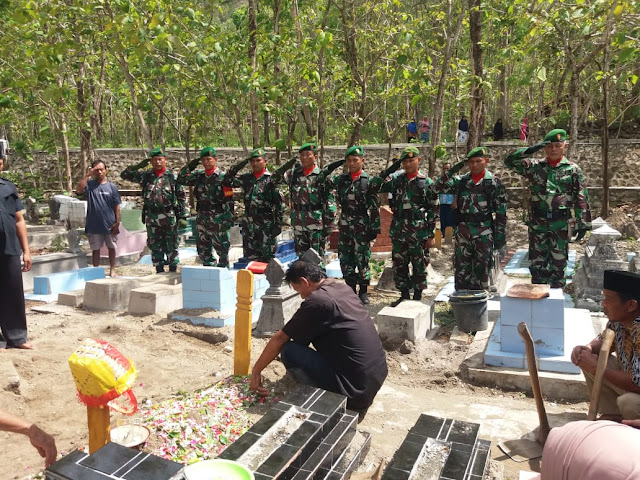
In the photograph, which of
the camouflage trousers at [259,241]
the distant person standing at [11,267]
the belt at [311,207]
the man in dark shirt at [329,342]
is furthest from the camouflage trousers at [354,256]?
the distant person standing at [11,267]

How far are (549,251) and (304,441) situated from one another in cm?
470

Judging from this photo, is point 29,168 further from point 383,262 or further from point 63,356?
point 63,356

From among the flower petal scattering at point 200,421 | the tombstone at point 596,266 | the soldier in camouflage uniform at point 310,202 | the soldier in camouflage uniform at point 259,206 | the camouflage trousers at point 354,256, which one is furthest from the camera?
the soldier in camouflage uniform at point 259,206

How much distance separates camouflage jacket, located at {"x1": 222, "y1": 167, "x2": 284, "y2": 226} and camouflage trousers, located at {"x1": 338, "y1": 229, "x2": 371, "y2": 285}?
1226 millimetres

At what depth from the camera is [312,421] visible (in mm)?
3084

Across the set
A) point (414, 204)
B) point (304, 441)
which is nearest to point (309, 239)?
point (414, 204)

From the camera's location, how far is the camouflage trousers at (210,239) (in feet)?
27.3

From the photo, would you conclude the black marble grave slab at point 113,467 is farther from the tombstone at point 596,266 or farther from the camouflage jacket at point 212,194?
the camouflage jacket at point 212,194

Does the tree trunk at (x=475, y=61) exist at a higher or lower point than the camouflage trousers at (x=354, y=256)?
higher

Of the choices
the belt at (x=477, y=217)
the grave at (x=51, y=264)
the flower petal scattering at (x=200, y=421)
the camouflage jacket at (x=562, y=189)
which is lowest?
the flower petal scattering at (x=200, y=421)

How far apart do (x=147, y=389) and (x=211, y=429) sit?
1116 mm

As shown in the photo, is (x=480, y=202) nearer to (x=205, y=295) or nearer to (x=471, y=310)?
(x=471, y=310)

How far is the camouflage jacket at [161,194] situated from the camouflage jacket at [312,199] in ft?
6.10

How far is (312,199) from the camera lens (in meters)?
7.46
